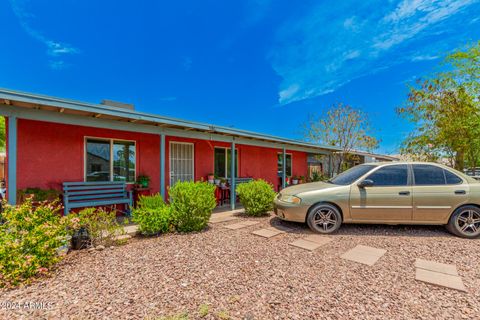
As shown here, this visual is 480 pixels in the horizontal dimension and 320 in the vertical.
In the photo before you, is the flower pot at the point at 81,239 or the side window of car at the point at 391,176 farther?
the side window of car at the point at 391,176

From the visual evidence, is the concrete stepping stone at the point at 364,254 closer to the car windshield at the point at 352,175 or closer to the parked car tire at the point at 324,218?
the parked car tire at the point at 324,218

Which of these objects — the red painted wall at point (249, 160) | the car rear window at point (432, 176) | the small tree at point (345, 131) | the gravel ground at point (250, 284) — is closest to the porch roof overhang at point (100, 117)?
the red painted wall at point (249, 160)

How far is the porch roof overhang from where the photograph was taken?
354 cm

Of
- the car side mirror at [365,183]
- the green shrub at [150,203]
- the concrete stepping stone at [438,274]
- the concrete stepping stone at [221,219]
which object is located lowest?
the concrete stepping stone at [221,219]

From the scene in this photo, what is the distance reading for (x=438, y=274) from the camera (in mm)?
2768

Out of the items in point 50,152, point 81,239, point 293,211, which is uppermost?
point 50,152

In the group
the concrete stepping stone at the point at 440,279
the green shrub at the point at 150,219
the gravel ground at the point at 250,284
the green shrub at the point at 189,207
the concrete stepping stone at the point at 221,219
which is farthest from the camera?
the concrete stepping stone at the point at 221,219

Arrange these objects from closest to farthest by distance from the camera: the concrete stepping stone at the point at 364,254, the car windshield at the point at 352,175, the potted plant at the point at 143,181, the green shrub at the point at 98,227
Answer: the concrete stepping stone at the point at 364,254, the green shrub at the point at 98,227, the car windshield at the point at 352,175, the potted plant at the point at 143,181

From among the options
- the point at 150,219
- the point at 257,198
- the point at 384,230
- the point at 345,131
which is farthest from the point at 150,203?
the point at 345,131

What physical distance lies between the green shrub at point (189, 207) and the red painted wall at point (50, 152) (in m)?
2.90

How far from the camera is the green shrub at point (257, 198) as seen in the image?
5.90 m

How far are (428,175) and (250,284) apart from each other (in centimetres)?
450

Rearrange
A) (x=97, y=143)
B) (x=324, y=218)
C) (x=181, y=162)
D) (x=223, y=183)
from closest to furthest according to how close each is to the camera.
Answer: (x=324, y=218), (x=97, y=143), (x=181, y=162), (x=223, y=183)

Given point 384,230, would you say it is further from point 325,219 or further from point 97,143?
point 97,143
